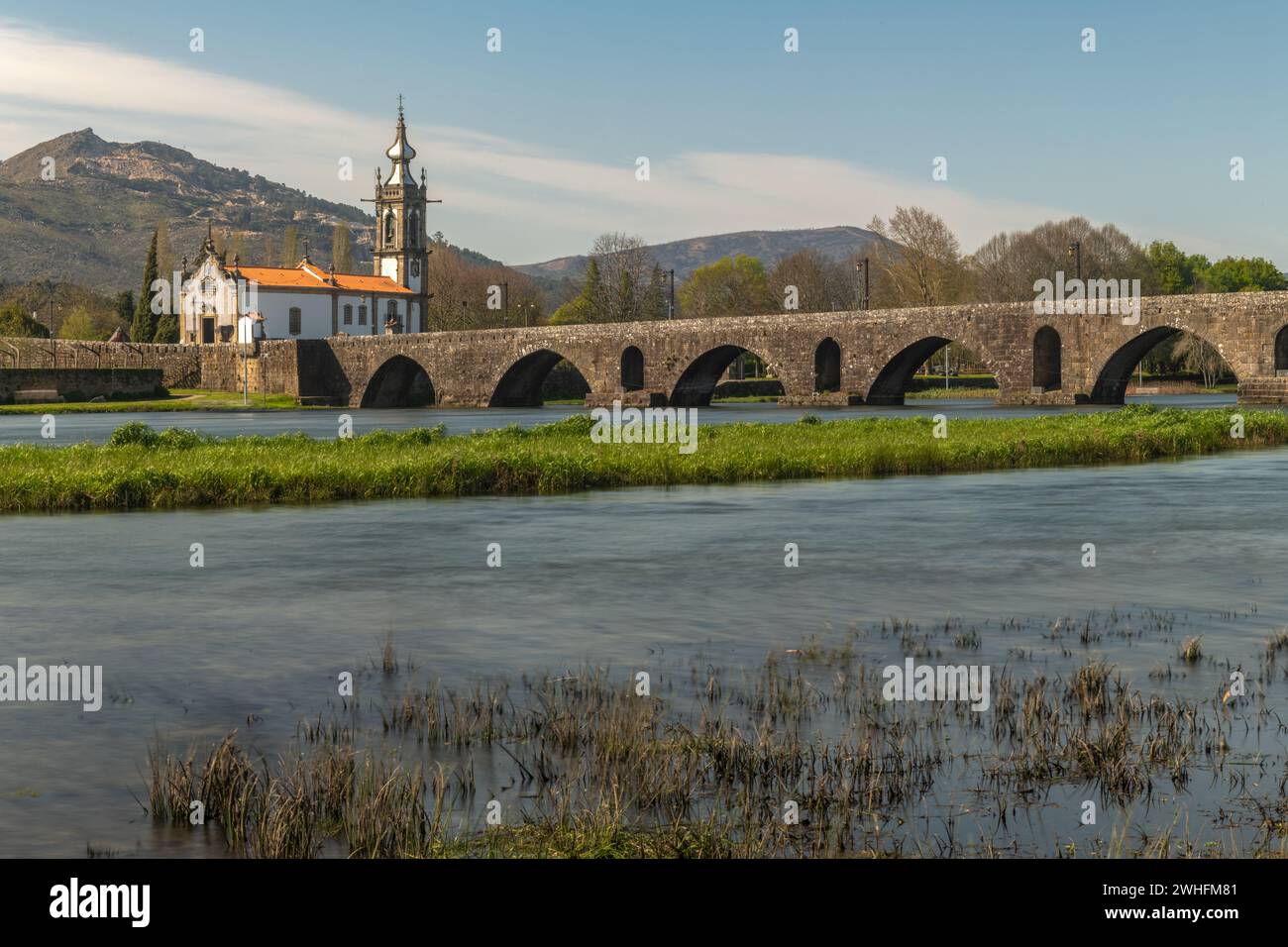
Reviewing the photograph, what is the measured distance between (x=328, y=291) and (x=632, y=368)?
153 ft

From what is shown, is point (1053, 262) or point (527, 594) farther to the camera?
point (1053, 262)

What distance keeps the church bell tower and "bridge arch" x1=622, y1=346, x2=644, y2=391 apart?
5041 centimetres

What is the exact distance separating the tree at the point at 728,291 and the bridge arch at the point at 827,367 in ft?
171

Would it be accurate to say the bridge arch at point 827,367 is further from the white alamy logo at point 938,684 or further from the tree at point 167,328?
the white alamy logo at point 938,684

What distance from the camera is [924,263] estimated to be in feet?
397

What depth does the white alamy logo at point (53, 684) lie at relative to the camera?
41.2 ft

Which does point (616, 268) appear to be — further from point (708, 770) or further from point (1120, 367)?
point (708, 770)

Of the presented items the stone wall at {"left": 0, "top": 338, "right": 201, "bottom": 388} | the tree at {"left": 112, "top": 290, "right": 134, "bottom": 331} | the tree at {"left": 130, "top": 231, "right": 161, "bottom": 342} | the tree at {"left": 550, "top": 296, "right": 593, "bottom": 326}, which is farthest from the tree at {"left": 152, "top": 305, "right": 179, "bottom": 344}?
the tree at {"left": 550, "top": 296, "right": 593, "bottom": 326}

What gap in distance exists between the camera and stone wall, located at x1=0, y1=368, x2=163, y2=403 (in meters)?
97.4

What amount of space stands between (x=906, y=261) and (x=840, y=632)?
111m

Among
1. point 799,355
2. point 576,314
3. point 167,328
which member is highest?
point 576,314

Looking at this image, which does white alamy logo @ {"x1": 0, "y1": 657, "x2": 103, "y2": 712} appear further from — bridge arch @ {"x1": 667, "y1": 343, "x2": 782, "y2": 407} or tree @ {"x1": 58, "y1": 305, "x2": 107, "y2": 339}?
tree @ {"x1": 58, "y1": 305, "x2": 107, "y2": 339}
